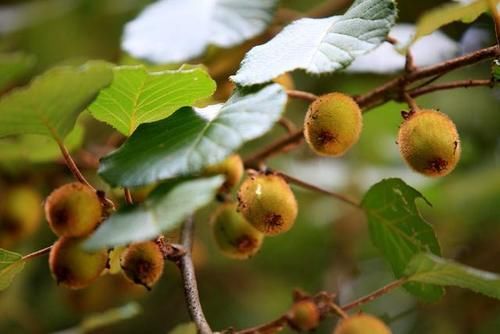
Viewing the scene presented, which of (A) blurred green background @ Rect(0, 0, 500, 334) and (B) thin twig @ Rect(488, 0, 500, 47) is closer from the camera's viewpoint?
(B) thin twig @ Rect(488, 0, 500, 47)

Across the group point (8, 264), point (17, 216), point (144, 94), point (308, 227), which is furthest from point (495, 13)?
point (308, 227)

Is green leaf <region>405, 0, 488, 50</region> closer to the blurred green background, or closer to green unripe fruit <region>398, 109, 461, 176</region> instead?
green unripe fruit <region>398, 109, 461, 176</region>

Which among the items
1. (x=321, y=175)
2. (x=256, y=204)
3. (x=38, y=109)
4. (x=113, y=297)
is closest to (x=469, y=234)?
(x=321, y=175)

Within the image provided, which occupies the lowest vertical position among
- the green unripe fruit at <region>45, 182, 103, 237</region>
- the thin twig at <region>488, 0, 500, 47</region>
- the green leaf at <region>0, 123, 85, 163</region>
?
the green leaf at <region>0, 123, 85, 163</region>

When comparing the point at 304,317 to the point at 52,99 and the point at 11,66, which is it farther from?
the point at 11,66

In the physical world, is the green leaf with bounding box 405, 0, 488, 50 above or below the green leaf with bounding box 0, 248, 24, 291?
above

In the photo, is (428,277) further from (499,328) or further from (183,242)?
(499,328)

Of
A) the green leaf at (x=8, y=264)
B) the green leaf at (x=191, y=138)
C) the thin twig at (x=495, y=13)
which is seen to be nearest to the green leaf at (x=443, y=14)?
the thin twig at (x=495, y=13)

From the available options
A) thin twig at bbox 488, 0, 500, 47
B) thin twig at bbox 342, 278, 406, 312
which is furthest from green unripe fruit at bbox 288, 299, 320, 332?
thin twig at bbox 488, 0, 500, 47
